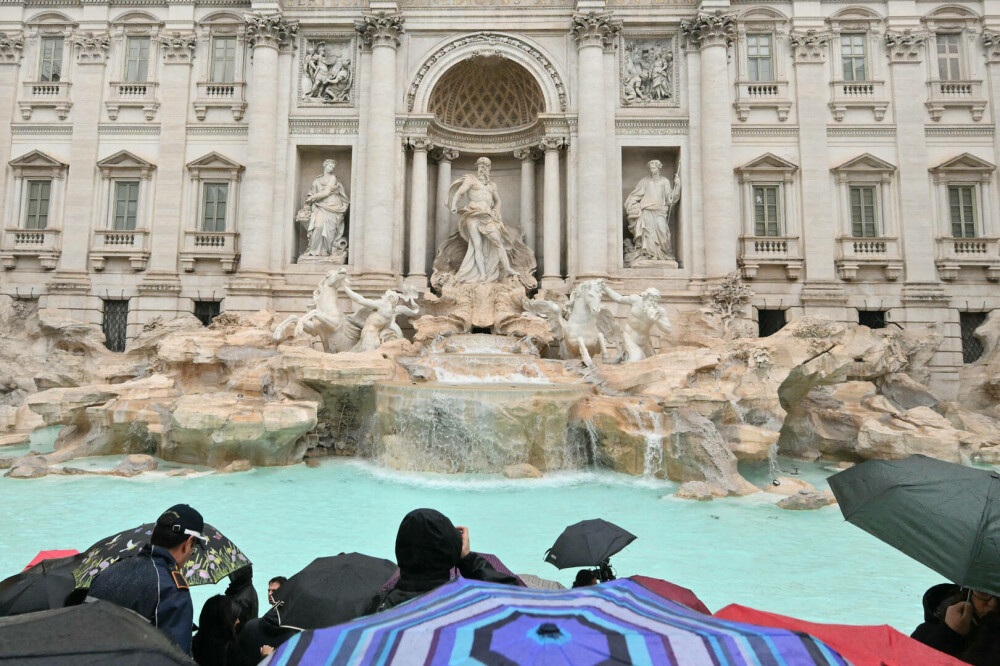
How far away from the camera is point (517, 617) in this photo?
148 cm

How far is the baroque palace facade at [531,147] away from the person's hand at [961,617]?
13.9m

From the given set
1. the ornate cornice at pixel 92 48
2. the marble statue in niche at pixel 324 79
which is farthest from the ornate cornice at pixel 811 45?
the ornate cornice at pixel 92 48

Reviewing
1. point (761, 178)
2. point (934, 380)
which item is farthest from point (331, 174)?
point (934, 380)

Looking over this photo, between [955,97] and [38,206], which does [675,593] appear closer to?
[955,97]

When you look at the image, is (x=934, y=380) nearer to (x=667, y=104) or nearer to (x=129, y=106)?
(x=667, y=104)

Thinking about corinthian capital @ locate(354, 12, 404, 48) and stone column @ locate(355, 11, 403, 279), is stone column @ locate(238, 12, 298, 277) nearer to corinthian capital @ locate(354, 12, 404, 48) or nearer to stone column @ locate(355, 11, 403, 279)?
corinthian capital @ locate(354, 12, 404, 48)

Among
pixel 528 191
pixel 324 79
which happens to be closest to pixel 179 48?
pixel 324 79

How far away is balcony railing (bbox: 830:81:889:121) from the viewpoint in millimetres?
16641

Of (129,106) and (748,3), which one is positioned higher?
(748,3)

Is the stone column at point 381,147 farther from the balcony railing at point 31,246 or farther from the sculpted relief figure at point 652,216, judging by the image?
the balcony railing at point 31,246

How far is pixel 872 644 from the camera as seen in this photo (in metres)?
1.98

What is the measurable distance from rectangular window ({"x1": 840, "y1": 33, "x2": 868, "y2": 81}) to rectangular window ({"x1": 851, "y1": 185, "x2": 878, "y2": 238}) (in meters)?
3.30

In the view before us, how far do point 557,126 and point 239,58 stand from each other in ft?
31.9

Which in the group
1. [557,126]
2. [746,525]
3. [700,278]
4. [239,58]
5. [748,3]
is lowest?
[746,525]
